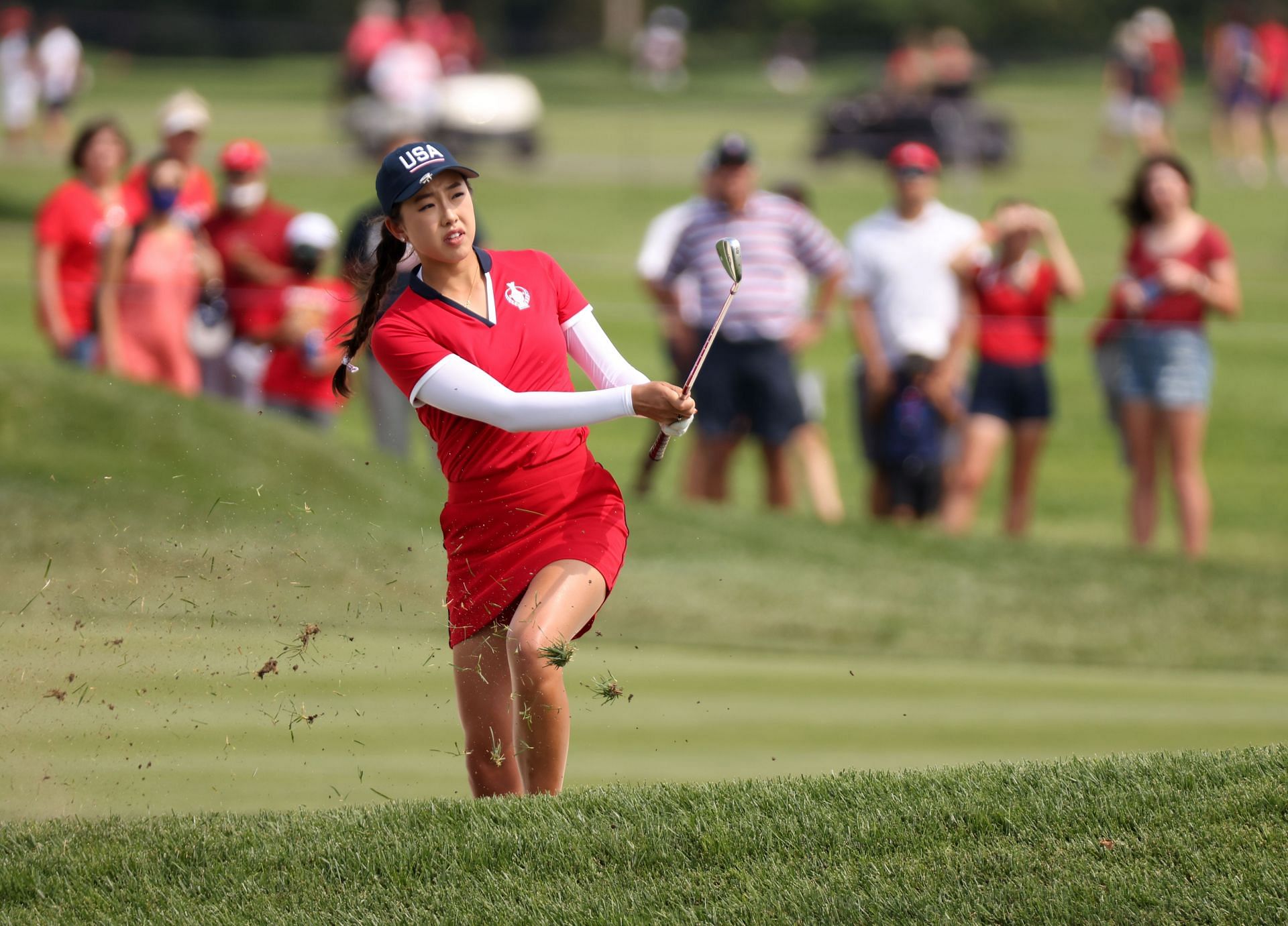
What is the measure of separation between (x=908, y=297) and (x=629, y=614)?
2836 mm

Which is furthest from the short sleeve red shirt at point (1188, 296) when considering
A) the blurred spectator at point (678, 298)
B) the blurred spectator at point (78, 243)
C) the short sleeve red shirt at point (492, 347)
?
the blurred spectator at point (78, 243)

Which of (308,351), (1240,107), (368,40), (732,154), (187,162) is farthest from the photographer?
(368,40)

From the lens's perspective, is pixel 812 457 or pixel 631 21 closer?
pixel 812 457

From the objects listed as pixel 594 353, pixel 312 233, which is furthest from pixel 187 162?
pixel 594 353

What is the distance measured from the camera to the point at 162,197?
10.9 metres

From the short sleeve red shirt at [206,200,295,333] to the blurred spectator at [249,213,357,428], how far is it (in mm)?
75

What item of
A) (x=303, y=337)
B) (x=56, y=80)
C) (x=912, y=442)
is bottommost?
(x=56, y=80)

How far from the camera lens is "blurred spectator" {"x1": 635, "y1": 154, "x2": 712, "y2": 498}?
10.8 metres

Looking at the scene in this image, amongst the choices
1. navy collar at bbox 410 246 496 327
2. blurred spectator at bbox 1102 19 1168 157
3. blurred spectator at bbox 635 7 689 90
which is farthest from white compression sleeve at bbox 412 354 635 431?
blurred spectator at bbox 635 7 689 90

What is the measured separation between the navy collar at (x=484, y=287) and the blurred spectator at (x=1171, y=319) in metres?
5.80

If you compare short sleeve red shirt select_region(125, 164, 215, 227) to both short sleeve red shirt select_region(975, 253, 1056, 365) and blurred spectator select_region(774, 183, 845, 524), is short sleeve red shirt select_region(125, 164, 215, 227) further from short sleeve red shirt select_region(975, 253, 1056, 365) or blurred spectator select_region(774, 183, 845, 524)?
short sleeve red shirt select_region(975, 253, 1056, 365)

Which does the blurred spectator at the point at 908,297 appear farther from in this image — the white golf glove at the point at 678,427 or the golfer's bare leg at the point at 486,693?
the white golf glove at the point at 678,427

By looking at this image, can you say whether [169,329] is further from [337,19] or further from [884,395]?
[337,19]

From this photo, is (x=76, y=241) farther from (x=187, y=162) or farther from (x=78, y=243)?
(x=187, y=162)
